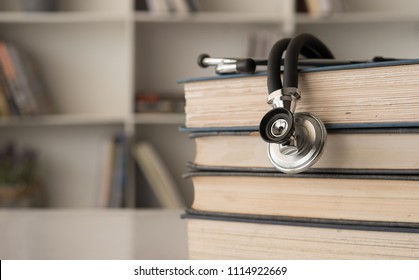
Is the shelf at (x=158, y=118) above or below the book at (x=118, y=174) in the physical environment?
above

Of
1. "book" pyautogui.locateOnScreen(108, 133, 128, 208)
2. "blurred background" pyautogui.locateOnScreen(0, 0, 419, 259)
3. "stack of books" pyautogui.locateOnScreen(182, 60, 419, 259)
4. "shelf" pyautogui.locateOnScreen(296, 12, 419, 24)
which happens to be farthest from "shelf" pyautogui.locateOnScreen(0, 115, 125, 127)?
"stack of books" pyautogui.locateOnScreen(182, 60, 419, 259)

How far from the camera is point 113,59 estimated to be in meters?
2.89

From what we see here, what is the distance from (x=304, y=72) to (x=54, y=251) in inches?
12.9

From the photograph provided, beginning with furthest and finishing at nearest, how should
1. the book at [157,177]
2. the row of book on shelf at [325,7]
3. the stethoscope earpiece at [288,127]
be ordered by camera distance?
the book at [157,177] < the row of book on shelf at [325,7] < the stethoscope earpiece at [288,127]

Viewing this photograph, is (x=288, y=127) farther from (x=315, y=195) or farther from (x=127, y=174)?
(x=127, y=174)

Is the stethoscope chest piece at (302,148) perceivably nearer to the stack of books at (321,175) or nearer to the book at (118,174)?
the stack of books at (321,175)

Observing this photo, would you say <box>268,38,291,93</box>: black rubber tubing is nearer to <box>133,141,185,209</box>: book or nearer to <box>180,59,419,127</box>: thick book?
<box>180,59,419,127</box>: thick book

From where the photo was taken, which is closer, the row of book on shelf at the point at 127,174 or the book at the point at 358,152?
the book at the point at 358,152

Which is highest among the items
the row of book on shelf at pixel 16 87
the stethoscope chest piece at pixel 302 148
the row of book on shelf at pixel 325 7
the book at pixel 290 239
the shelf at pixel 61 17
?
the shelf at pixel 61 17

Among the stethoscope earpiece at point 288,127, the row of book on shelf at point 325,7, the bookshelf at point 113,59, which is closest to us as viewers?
the stethoscope earpiece at point 288,127

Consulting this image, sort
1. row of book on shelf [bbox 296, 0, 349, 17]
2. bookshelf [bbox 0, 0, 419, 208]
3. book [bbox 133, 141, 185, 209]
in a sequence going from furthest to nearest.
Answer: bookshelf [bbox 0, 0, 419, 208]
book [bbox 133, 141, 185, 209]
row of book on shelf [bbox 296, 0, 349, 17]

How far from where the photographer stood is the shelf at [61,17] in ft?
8.62

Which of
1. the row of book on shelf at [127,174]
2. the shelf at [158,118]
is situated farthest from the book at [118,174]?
the shelf at [158,118]

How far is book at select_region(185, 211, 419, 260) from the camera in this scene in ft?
1.50
